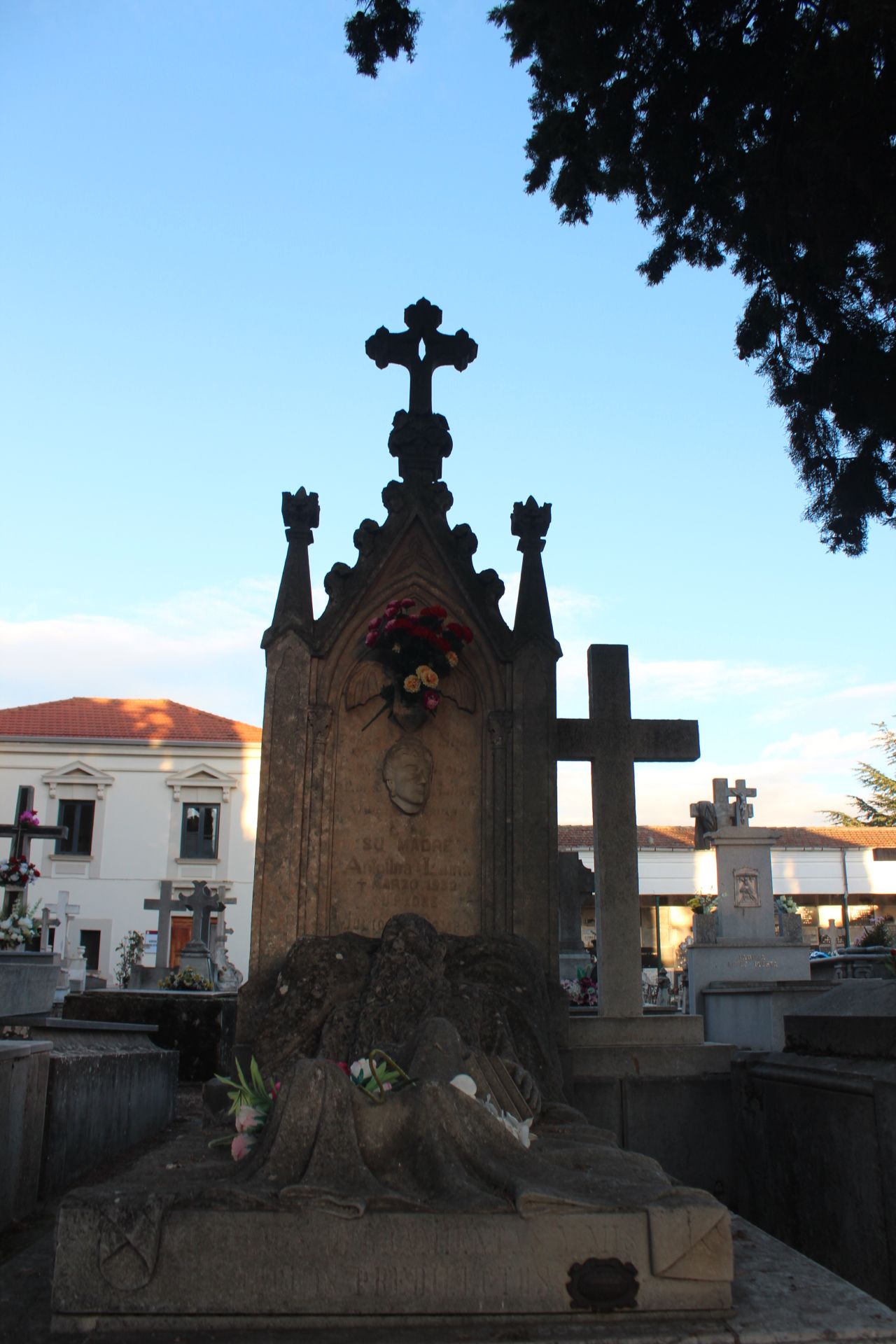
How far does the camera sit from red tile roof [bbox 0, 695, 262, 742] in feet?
118

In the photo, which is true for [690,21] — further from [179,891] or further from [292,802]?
[179,891]

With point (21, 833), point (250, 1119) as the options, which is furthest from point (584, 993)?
point (250, 1119)

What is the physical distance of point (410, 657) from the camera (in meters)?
6.39

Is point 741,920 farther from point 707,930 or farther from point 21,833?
point 21,833

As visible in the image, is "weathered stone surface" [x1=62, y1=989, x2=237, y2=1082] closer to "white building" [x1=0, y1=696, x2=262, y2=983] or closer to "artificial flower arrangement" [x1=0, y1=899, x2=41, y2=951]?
"artificial flower arrangement" [x1=0, y1=899, x2=41, y2=951]

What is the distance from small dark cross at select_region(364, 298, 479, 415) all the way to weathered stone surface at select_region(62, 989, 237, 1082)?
5.37 metres

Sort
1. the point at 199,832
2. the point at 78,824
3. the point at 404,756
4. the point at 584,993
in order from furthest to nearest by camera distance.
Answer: the point at 199,832 → the point at 78,824 → the point at 584,993 → the point at 404,756

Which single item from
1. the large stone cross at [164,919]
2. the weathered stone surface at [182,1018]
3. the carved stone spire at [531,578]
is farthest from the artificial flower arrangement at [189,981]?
the large stone cross at [164,919]

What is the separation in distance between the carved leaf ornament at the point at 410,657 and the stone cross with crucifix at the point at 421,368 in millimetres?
1099

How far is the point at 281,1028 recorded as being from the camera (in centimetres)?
492

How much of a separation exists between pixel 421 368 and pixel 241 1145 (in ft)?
18.5

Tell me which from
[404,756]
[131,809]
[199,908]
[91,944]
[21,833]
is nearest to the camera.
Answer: [404,756]

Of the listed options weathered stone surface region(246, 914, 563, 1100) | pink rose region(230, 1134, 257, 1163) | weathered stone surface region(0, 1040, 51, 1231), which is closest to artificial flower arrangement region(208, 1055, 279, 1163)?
pink rose region(230, 1134, 257, 1163)

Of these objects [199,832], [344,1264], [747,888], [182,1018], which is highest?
[199,832]
